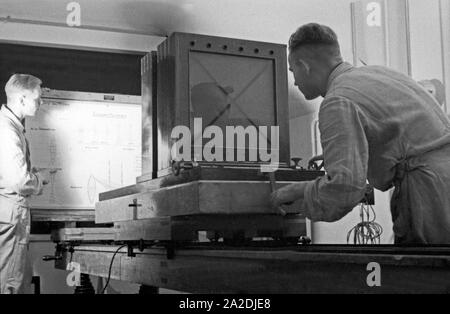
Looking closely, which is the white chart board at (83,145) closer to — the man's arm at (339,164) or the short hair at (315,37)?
the short hair at (315,37)

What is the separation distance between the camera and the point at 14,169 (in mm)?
3104

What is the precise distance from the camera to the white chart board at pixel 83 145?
4023 mm

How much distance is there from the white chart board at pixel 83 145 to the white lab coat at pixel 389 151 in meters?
2.90

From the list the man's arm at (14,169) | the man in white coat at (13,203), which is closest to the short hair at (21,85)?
the man in white coat at (13,203)

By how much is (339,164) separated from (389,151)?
19 cm

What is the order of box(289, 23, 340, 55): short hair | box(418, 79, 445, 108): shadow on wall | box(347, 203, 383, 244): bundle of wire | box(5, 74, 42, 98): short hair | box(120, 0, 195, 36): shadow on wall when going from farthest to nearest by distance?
1. box(347, 203, 383, 244): bundle of wire
2. box(120, 0, 195, 36): shadow on wall
3. box(5, 74, 42, 98): short hair
4. box(418, 79, 445, 108): shadow on wall
5. box(289, 23, 340, 55): short hair

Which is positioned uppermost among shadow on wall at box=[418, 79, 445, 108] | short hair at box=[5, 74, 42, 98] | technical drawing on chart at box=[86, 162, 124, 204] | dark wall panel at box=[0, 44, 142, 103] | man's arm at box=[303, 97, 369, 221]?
dark wall panel at box=[0, 44, 142, 103]

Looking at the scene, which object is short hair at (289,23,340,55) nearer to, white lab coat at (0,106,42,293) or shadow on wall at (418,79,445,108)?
shadow on wall at (418,79,445,108)

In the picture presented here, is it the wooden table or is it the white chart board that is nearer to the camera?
the wooden table

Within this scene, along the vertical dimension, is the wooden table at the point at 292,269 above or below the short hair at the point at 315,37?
below

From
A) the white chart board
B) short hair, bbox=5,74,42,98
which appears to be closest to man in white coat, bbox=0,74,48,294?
short hair, bbox=5,74,42,98

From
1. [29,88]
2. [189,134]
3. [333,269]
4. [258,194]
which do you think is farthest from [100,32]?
[333,269]

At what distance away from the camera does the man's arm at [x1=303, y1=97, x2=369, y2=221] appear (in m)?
1.32

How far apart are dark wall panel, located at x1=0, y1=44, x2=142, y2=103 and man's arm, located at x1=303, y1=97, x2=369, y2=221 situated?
3.04 metres
